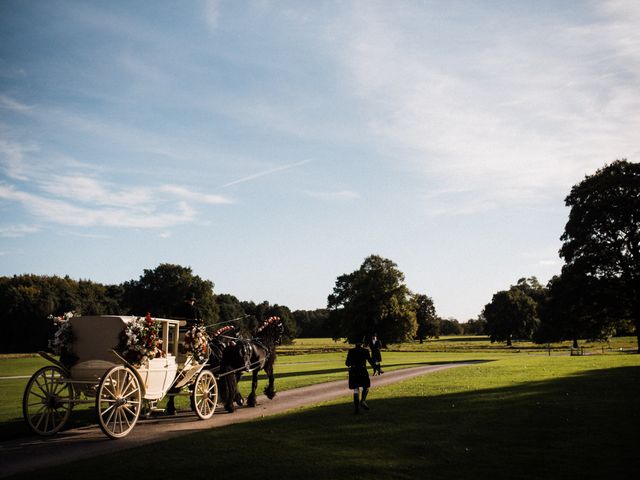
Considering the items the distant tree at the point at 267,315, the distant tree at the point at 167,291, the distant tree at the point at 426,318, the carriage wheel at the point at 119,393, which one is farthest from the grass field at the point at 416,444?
the distant tree at the point at 426,318

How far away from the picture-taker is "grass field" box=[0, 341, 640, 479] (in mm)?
7785

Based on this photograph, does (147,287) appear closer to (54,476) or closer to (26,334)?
(26,334)

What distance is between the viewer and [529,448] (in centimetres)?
944

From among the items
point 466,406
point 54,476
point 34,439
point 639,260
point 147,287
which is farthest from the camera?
point 147,287

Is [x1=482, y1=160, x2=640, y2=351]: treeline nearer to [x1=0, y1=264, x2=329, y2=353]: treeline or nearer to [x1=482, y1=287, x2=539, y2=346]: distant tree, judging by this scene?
[x1=0, y1=264, x2=329, y2=353]: treeline

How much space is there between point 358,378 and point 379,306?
56862 millimetres

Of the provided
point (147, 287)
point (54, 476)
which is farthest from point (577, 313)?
point (147, 287)

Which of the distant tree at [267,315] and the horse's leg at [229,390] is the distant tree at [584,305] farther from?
the distant tree at [267,315]

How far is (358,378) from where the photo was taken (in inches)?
550

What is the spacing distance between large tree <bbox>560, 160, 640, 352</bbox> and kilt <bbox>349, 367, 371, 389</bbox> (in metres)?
37.1

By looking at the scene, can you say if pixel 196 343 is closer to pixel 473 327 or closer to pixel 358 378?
pixel 358 378

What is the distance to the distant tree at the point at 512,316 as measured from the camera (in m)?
93.0

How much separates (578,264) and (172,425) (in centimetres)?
4149

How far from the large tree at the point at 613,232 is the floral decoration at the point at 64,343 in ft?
142
